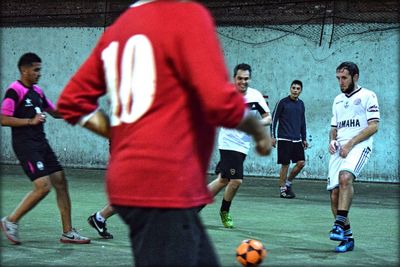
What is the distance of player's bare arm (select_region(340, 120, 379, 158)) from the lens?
8.79 metres

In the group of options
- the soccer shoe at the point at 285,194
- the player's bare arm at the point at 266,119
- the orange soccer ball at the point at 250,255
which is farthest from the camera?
the soccer shoe at the point at 285,194

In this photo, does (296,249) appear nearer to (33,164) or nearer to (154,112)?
(33,164)

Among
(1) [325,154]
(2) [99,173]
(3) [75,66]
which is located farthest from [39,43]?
(1) [325,154]

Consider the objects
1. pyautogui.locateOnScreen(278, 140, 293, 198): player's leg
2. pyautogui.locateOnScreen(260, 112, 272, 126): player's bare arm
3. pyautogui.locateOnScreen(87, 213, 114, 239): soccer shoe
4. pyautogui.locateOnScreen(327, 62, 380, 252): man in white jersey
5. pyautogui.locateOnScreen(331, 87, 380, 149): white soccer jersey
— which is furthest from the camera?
pyautogui.locateOnScreen(278, 140, 293, 198): player's leg

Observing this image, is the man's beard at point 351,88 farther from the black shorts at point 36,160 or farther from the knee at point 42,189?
the knee at point 42,189

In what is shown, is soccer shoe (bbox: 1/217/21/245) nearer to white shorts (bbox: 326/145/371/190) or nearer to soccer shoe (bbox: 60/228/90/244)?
soccer shoe (bbox: 60/228/90/244)

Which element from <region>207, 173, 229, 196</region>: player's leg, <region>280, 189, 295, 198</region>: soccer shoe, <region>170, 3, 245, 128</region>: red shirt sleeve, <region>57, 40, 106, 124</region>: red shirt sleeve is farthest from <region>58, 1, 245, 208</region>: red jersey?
<region>280, 189, 295, 198</region>: soccer shoe

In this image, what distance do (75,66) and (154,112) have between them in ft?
57.1

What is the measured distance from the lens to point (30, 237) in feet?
29.8

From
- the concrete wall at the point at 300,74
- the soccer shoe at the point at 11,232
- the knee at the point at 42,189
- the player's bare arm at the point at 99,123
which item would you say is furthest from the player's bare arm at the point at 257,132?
the concrete wall at the point at 300,74

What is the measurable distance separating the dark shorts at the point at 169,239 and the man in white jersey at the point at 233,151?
7.17m

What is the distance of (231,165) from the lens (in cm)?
1042

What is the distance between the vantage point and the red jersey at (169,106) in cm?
306

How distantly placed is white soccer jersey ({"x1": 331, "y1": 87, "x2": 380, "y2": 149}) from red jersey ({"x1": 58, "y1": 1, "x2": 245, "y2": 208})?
19.2ft
